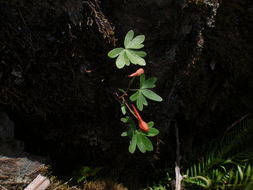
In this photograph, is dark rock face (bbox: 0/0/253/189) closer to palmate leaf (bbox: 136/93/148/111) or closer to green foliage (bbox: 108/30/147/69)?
green foliage (bbox: 108/30/147/69)

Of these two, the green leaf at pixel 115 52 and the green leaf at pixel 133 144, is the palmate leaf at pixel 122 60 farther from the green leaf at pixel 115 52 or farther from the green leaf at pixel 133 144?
the green leaf at pixel 133 144

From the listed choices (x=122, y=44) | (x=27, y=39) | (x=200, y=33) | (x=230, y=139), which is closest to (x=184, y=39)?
(x=200, y=33)

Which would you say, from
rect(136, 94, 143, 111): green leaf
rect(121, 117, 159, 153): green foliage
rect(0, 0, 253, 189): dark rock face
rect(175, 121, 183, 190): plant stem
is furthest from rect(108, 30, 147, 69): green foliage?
rect(175, 121, 183, 190): plant stem

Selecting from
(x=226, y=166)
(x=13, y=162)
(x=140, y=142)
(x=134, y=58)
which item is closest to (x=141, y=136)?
(x=140, y=142)

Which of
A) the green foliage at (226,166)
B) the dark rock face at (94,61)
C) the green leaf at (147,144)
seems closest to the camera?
the dark rock face at (94,61)

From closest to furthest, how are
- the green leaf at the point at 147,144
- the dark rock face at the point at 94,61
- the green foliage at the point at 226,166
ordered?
the dark rock face at the point at 94,61 → the green leaf at the point at 147,144 → the green foliage at the point at 226,166

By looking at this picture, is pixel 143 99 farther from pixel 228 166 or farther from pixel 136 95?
pixel 228 166

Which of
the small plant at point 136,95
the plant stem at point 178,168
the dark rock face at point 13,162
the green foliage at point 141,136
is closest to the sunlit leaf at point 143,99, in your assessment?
the small plant at point 136,95
